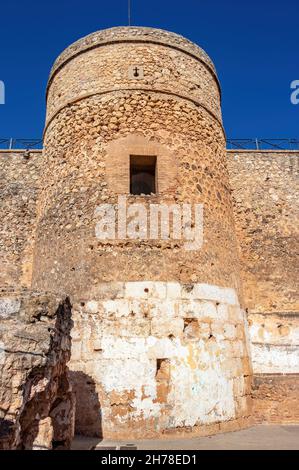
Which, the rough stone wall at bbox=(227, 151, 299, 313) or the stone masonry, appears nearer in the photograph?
the stone masonry

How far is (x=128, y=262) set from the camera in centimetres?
678

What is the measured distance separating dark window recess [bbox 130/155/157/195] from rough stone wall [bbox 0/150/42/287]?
2576mm

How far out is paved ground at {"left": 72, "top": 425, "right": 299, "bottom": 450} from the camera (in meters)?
5.39

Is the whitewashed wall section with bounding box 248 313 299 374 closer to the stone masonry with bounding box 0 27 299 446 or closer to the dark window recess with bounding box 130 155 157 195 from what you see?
the stone masonry with bounding box 0 27 299 446

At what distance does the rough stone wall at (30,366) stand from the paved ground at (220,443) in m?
1.29

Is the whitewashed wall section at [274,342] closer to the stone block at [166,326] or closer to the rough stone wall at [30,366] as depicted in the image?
the stone block at [166,326]

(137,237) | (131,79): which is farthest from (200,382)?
(131,79)

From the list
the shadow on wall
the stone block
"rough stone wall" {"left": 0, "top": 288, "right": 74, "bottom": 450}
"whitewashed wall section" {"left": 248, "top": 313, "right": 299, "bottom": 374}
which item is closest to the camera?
"rough stone wall" {"left": 0, "top": 288, "right": 74, "bottom": 450}

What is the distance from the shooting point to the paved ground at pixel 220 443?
17.7 feet

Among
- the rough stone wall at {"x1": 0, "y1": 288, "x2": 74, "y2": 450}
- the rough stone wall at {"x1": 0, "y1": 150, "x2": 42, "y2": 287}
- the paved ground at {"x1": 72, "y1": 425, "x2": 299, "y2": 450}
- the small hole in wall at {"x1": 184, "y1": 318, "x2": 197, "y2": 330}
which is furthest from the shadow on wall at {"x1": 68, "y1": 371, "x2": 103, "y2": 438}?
the rough stone wall at {"x1": 0, "y1": 150, "x2": 42, "y2": 287}

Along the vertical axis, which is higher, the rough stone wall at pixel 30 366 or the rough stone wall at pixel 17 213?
the rough stone wall at pixel 17 213

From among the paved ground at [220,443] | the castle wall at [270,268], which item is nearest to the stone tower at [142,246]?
the paved ground at [220,443]

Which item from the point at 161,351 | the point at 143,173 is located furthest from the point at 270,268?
the point at 161,351
